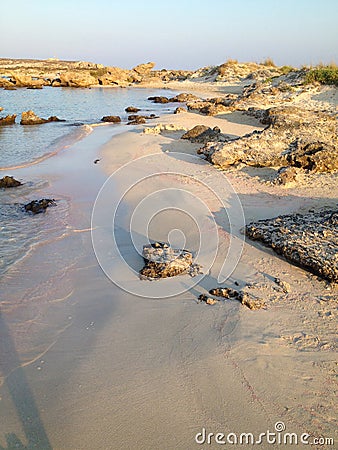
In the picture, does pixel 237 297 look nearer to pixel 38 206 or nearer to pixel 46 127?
pixel 38 206

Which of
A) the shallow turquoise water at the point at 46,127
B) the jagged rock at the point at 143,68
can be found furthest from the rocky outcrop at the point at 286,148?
the jagged rock at the point at 143,68

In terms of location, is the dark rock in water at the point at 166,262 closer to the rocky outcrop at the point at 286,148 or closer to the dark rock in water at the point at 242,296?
the dark rock in water at the point at 242,296

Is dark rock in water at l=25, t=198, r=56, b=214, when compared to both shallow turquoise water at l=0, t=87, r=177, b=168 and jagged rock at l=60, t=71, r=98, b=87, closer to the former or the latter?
shallow turquoise water at l=0, t=87, r=177, b=168

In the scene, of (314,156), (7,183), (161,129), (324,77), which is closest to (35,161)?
(7,183)

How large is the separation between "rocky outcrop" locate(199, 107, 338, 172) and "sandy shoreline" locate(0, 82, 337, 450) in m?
4.24

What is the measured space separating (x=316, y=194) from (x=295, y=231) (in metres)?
2.50

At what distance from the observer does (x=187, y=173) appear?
824 centimetres

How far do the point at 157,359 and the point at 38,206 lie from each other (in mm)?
4632

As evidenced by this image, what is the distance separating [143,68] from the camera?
6275cm

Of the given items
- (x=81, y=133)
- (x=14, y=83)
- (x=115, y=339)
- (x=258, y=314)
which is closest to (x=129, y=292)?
(x=115, y=339)

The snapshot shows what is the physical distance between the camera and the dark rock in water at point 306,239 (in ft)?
13.0

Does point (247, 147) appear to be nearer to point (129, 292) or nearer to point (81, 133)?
point (129, 292)

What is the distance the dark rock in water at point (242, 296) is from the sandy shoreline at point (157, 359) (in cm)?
8

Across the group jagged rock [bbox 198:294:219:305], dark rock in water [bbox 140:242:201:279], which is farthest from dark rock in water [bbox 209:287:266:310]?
dark rock in water [bbox 140:242:201:279]
